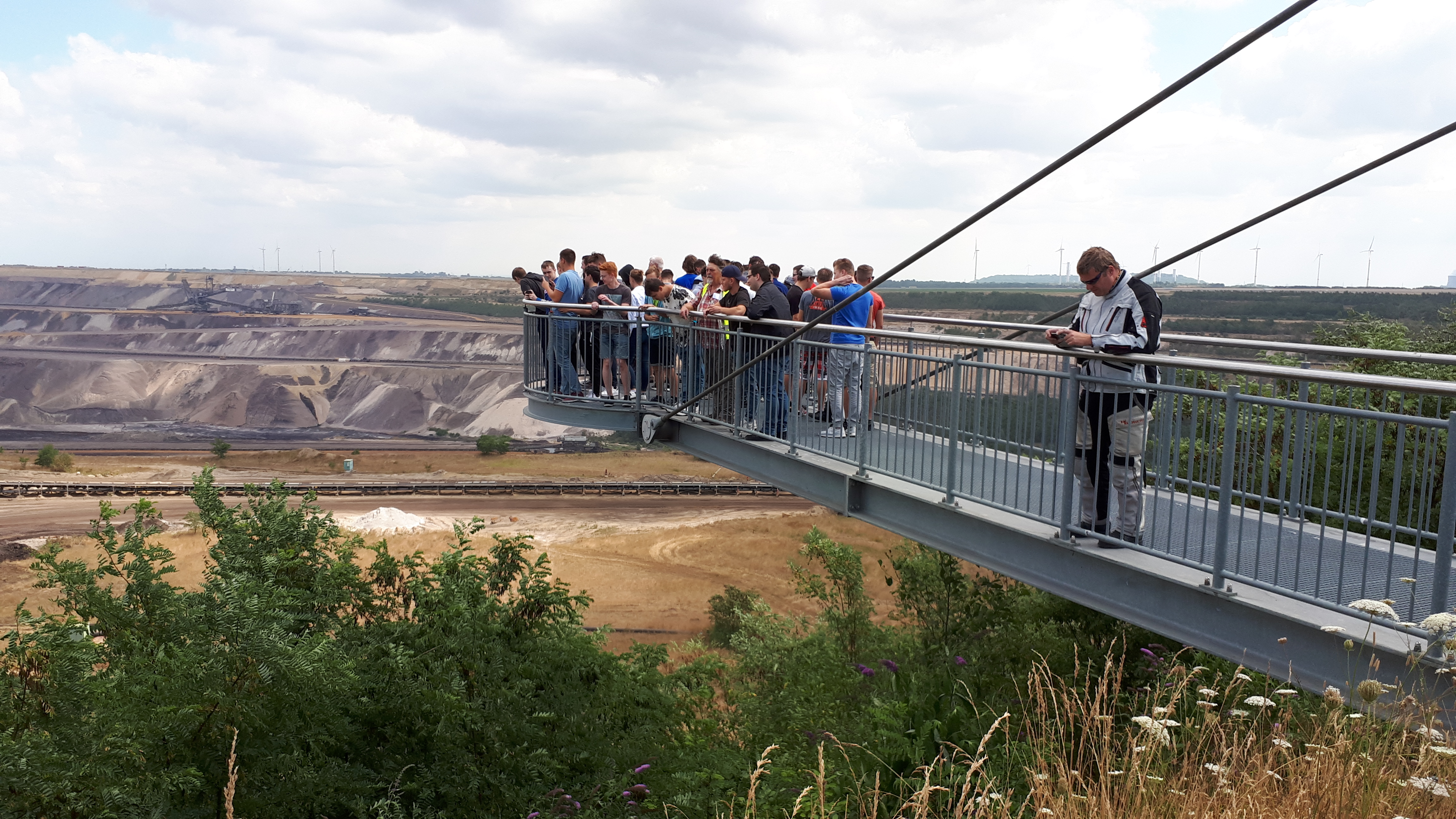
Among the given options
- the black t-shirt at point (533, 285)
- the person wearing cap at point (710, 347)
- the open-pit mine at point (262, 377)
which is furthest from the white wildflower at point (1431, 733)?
the open-pit mine at point (262, 377)

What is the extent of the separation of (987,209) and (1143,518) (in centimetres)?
252

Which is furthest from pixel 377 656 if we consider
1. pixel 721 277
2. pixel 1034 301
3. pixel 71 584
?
pixel 1034 301

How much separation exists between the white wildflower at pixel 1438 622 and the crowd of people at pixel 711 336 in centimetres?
478

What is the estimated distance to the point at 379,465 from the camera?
207 feet

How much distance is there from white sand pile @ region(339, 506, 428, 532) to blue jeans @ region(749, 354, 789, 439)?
3223 cm

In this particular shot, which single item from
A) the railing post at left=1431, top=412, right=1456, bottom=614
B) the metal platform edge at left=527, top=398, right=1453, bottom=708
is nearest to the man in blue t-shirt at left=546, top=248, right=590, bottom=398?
the metal platform edge at left=527, top=398, right=1453, bottom=708

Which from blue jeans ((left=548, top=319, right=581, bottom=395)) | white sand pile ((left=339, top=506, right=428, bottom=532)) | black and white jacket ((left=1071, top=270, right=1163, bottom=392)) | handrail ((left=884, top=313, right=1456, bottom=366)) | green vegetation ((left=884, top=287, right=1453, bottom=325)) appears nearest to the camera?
black and white jacket ((left=1071, top=270, right=1163, bottom=392))

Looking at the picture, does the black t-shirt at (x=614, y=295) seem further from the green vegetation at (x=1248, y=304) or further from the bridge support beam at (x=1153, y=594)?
the green vegetation at (x=1248, y=304)

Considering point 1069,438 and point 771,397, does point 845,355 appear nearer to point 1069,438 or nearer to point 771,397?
point 771,397

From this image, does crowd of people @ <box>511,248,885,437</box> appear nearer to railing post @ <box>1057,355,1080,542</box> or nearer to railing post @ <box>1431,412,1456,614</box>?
railing post @ <box>1057,355,1080,542</box>

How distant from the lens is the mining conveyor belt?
50.1 metres

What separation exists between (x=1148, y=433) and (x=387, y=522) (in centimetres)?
3867

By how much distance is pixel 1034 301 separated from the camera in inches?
5551

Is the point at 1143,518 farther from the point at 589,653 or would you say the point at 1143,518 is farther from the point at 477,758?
the point at 589,653
